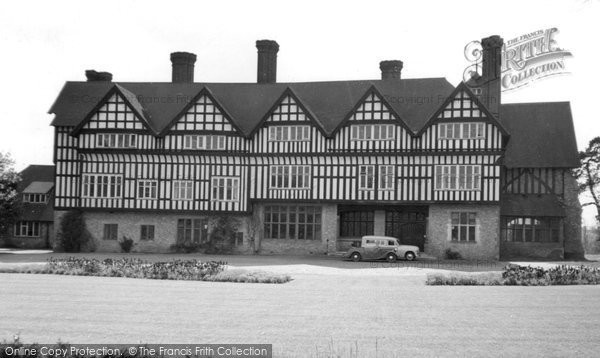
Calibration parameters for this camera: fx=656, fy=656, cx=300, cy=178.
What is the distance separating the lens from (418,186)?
35625 millimetres

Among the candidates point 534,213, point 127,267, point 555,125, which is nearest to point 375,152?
point 534,213

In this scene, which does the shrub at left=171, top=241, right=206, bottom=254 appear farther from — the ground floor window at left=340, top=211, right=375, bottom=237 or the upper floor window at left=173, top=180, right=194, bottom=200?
the ground floor window at left=340, top=211, right=375, bottom=237

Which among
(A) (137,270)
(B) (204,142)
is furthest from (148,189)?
(A) (137,270)

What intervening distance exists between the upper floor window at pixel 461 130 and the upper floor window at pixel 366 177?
13.6 feet

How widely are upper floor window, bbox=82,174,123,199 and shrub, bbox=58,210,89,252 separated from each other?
1518mm

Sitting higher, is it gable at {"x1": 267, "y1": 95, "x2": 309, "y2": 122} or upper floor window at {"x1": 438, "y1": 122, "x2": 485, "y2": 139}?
gable at {"x1": 267, "y1": 95, "x2": 309, "y2": 122}

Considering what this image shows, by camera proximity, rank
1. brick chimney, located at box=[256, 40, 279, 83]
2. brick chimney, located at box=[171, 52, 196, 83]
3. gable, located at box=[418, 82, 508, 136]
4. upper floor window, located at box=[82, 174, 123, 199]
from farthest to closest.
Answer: brick chimney, located at box=[171, 52, 196, 83] → brick chimney, located at box=[256, 40, 279, 83] → upper floor window, located at box=[82, 174, 123, 199] → gable, located at box=[418, 82, 508, 136]

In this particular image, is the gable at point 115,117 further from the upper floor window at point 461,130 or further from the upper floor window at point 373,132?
the upper floor window at point 461,130

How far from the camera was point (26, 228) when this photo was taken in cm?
4791

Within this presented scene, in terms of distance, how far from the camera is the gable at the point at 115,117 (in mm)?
38500

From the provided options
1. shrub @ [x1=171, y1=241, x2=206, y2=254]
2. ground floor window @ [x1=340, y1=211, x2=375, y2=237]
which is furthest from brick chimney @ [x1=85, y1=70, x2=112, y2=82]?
ground floor window @ [x1=340, y1=211, x2=375, y2=237]

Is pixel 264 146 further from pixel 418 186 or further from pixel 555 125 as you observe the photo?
pixel 555 125

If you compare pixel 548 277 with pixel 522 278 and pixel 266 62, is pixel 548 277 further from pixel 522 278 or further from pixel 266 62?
pixel 266 62

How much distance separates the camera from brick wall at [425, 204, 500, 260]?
34844mm
